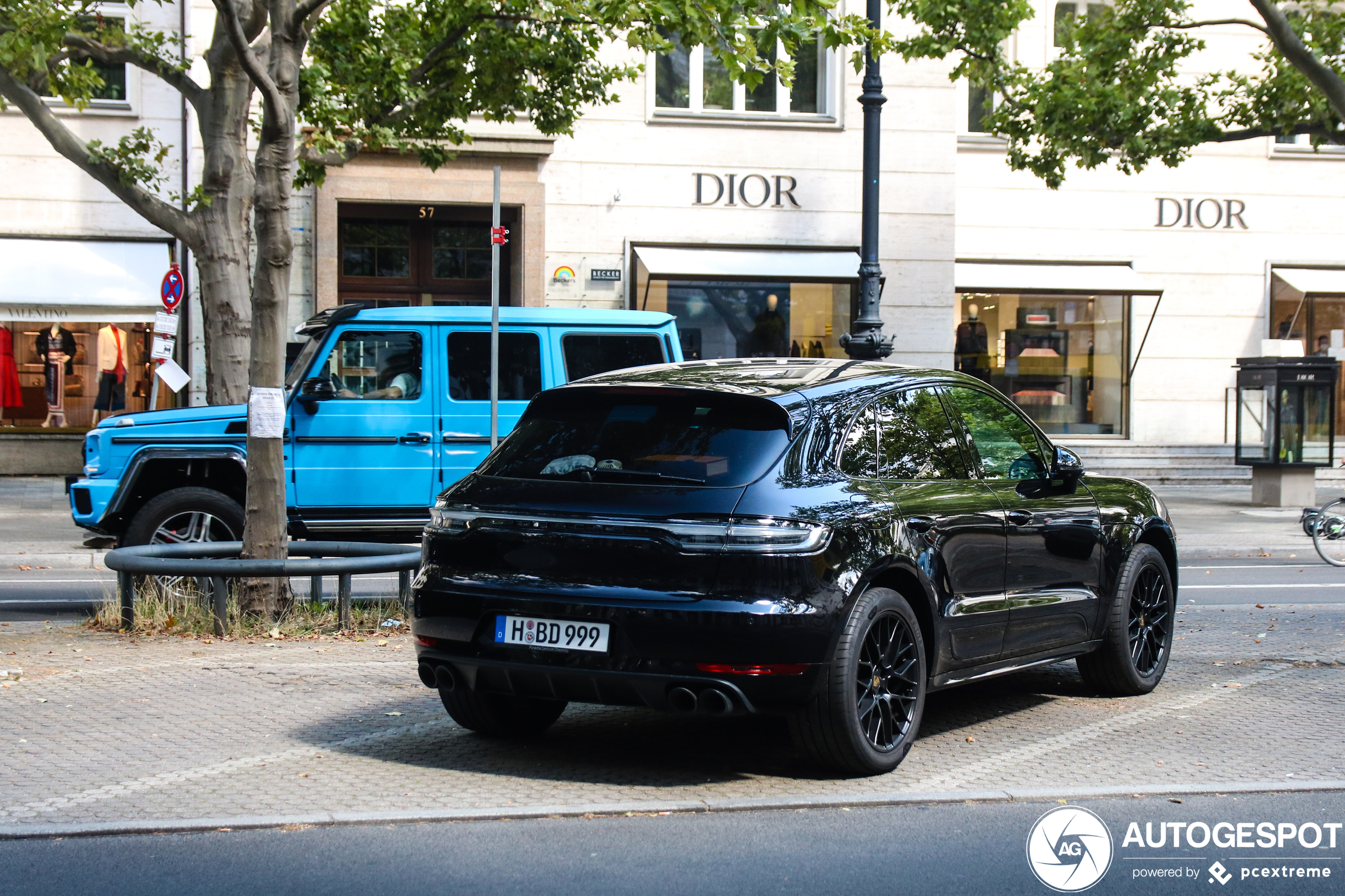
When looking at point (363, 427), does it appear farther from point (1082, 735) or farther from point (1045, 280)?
point (1045, 280)

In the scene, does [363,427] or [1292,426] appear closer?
[363,427]

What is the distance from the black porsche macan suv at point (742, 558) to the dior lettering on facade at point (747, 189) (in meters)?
15.6

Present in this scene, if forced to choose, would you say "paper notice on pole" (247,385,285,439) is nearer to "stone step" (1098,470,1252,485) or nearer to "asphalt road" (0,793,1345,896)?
"asphalt road" (0,793,1345,896)

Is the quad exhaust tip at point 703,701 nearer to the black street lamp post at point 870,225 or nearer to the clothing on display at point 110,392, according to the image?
the black street lamp post at point 870,225

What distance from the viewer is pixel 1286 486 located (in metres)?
20.3

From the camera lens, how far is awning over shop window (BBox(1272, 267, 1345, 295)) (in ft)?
82.1

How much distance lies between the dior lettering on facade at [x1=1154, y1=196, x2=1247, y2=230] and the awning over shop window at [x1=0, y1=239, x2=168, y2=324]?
16073 mm

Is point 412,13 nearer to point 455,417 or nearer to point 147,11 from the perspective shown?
point 455,417

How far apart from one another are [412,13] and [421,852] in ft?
36.9

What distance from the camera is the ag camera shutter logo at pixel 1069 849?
4391mm

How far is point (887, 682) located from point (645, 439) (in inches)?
51.1

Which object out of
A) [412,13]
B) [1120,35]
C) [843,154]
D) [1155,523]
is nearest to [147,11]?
[412,13]

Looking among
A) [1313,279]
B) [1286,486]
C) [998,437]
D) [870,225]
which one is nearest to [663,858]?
[998,437]

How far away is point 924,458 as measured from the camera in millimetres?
6098
